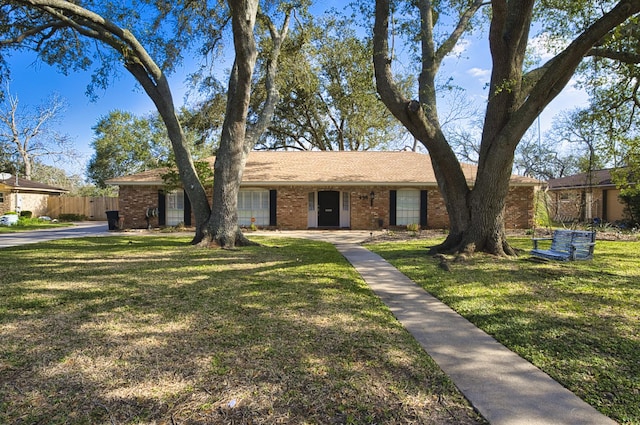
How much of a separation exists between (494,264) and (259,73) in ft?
55.6

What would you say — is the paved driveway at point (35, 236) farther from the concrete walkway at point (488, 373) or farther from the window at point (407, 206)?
the window at point (407, 206)

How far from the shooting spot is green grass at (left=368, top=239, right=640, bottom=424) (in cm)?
279

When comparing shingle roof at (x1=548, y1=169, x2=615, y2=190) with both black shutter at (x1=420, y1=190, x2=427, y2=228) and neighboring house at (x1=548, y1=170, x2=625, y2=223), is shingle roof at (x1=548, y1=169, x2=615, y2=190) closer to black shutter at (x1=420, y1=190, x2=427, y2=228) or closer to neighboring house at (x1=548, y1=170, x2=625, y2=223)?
neighboring house at (x1=548, y1=170, x2=625, y2=223)

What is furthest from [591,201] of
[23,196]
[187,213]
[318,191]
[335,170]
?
[23,196]

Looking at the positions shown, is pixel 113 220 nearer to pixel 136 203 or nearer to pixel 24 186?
pixel 136 203

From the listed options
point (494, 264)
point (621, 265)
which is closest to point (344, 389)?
point (494, 264)

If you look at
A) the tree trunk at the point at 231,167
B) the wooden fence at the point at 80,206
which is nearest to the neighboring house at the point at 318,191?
the tree trunk at the point at 231,167

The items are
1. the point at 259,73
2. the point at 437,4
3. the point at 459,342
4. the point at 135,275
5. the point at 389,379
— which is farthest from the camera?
the point at 259,73

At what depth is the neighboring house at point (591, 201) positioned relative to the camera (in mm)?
20272

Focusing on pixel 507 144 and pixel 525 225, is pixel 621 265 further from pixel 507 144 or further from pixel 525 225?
pixel 525 225

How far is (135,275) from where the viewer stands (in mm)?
6426

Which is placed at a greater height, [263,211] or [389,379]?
[263,211]

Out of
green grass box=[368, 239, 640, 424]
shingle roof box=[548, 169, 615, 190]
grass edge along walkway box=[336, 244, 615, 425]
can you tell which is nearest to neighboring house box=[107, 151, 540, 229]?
shingle roof box=[548, 169, 615, 190]

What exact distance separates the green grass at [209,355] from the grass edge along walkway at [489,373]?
162 millimetres
